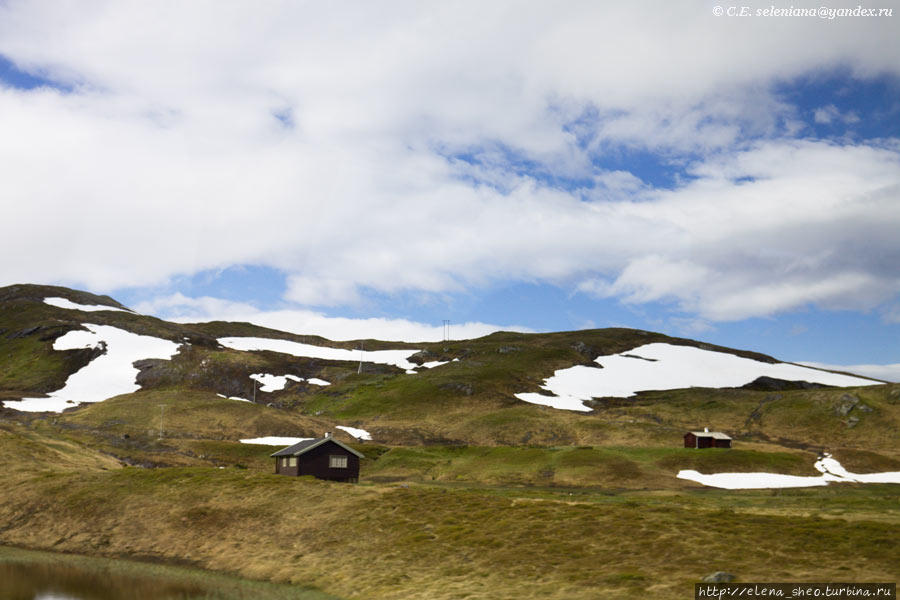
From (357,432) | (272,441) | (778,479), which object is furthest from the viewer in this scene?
(357,432)

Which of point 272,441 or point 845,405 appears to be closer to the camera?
point 272,441

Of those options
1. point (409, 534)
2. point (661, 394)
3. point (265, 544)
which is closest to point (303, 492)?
point (265, 544)

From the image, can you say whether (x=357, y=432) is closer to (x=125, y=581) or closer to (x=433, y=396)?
(x=433, y=396)

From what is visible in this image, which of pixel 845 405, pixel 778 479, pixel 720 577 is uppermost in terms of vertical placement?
pixel 845 405

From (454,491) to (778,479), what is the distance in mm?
52119

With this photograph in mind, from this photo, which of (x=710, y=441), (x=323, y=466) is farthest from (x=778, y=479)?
(x=323, y=466)

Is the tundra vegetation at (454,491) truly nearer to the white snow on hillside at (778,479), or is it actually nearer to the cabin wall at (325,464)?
the white snow on hillside at (778,479)

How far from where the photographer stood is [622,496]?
7512 cm

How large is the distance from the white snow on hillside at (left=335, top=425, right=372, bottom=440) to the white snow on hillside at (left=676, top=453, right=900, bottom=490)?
59.1 meters

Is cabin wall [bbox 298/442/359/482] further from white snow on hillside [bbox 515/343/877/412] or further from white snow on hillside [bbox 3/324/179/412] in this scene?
white snow on hillside [bbox 3/324/179/412]

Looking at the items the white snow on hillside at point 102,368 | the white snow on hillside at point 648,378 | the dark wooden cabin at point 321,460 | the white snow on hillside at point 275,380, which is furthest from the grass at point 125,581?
the white snow on hillside at point 275,380

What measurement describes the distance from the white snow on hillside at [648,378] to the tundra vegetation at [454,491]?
6.11m

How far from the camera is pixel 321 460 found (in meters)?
79.8

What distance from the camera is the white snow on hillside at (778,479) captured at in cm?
8706
